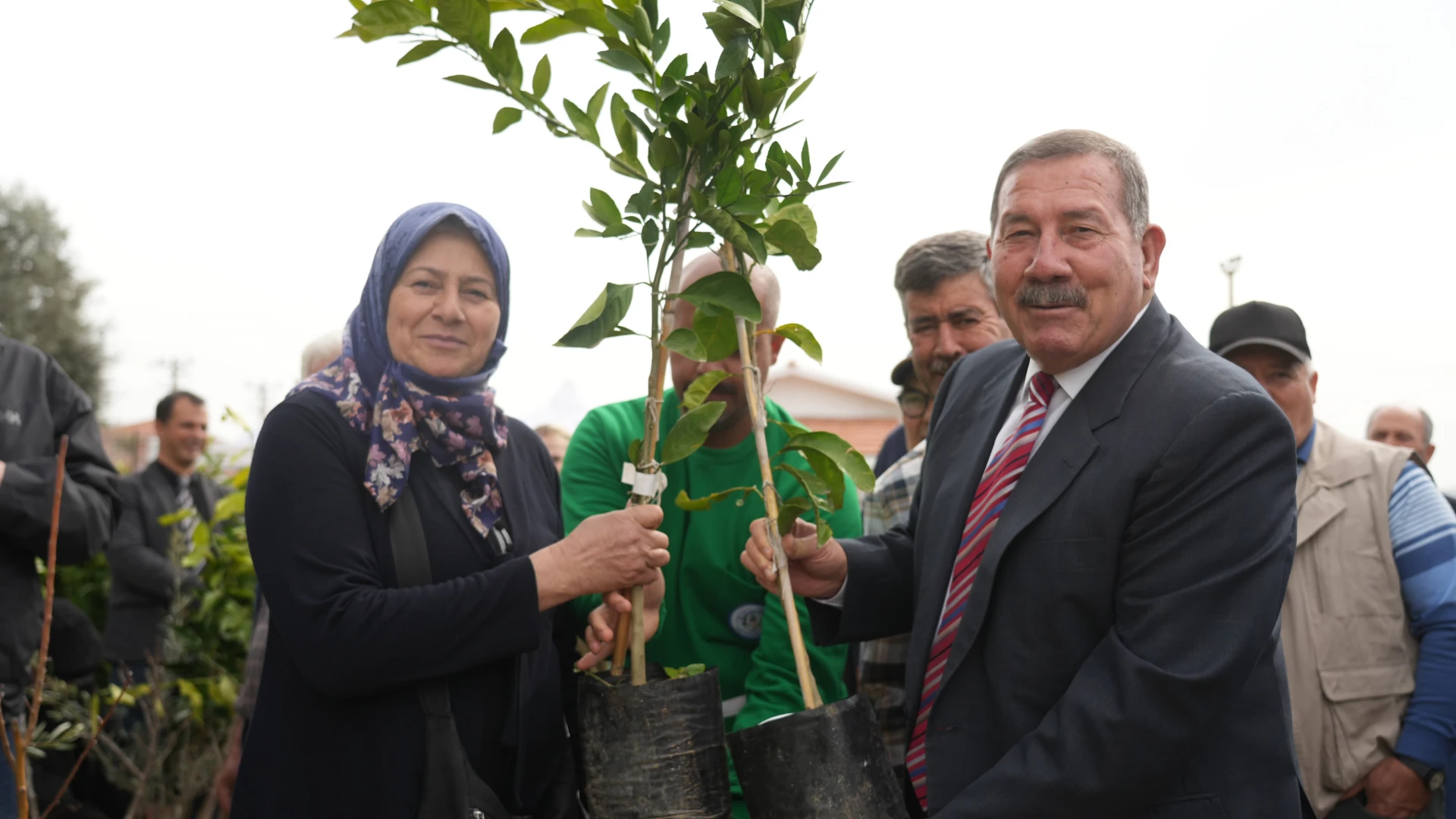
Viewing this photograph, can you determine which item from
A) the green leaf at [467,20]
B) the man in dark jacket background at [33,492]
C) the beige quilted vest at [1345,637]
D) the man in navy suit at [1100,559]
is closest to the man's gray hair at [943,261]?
the man in navy suit at [1100,559]

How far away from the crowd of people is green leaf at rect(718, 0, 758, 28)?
25.1 inches

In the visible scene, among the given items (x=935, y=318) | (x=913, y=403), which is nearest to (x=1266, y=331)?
(x=935, y=318)

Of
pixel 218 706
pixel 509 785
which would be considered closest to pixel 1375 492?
pixel 509 785

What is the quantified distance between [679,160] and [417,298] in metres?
0.72

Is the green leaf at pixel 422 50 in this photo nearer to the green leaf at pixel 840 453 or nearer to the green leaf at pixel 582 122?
the green leaf at pixel 582 122

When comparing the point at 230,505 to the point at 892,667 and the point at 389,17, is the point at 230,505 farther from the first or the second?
the point at 389,17

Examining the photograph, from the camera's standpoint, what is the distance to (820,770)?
190cm

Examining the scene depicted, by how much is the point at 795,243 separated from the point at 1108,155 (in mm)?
650

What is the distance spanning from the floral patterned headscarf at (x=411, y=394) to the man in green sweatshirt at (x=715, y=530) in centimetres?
37

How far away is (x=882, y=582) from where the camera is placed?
2.50 m

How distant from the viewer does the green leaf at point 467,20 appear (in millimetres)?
2002

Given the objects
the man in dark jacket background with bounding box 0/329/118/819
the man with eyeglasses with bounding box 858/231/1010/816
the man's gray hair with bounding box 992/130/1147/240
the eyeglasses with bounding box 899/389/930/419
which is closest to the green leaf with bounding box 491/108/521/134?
the man's gray hair with bounding box 992/130/1147/240

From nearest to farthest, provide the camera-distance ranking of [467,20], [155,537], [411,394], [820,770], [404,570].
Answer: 1. [820,770]
2. [467,20]
3. [404,570]
4. [411,394]
5. [155,537]

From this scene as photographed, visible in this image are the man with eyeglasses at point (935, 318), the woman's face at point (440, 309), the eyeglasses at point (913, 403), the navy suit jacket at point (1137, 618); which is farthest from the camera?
the eyeglasses at point (913, 403)
